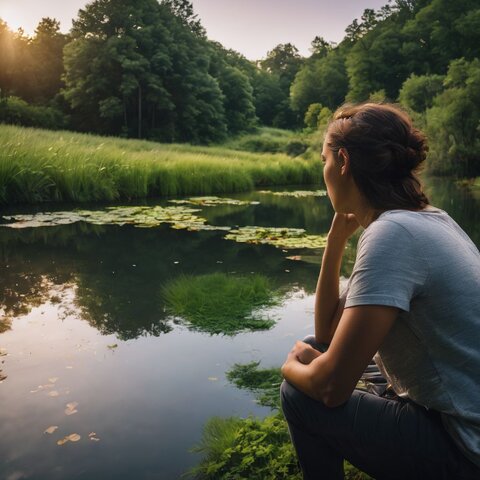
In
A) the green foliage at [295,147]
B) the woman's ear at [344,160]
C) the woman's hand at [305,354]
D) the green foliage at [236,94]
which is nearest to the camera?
the woman's ear at [344,160]

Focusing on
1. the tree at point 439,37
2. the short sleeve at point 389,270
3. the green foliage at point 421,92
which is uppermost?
the tree at point 439,37

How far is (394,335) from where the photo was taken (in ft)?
4.57

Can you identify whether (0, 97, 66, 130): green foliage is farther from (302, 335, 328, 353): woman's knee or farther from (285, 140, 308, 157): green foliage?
(302, 335, 328, 353): woman's knee

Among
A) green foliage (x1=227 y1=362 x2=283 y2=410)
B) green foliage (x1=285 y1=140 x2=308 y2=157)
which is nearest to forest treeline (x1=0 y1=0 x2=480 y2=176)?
green foliage (x1=285 y1=140 x2=308 y2=157)

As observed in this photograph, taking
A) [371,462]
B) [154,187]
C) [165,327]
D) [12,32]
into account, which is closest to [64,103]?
[12,32]

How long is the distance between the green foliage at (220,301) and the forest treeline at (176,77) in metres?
21.6

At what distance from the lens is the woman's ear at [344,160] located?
58.8 inches

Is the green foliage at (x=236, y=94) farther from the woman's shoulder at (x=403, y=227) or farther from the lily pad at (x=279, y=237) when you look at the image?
the woman's shoulder at (x=403, y=227)

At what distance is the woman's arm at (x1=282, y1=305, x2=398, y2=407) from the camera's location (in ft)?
4.09

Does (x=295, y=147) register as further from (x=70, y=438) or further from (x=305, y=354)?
(x=305, y=354)

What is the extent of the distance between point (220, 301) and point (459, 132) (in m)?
22.9

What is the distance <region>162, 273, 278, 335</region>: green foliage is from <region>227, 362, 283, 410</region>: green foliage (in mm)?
651

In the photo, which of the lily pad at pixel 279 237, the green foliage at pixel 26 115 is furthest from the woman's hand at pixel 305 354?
the green foliage at pixel 26 115

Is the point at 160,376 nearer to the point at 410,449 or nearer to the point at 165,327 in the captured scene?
the point at 165,327
